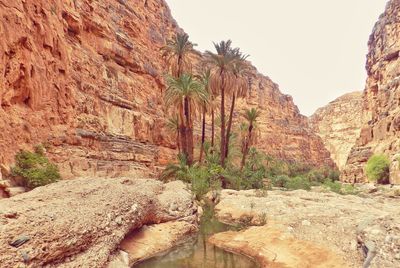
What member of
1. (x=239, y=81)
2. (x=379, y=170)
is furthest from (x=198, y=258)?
(x=379, y=170)

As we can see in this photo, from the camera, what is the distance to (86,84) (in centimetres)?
2442

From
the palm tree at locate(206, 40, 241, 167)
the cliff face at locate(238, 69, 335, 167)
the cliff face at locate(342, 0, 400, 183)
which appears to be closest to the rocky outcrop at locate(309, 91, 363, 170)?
the cliff face at locate(238, 69, 335, 167)

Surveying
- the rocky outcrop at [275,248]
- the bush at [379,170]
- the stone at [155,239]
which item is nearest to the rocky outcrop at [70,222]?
the stone at [155,239]

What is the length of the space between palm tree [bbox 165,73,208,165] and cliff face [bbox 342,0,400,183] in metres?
23.8

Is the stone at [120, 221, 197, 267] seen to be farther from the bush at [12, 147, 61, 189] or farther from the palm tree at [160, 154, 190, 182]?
the palm tree at [160, 154, 190, 182]

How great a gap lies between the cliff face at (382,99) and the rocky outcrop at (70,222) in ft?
109

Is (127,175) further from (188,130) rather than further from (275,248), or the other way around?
(275,248)

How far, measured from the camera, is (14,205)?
6.30 meters

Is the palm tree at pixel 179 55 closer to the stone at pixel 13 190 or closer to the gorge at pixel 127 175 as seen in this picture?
the gorge at pixel 127 175

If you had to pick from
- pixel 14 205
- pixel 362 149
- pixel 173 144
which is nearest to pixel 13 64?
pixel 14 205

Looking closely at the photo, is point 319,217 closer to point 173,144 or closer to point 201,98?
point 201,98

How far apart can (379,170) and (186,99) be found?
26.3 metres

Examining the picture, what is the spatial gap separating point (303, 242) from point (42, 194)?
747 centimetres

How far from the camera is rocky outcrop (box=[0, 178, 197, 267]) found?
5.14 meters
